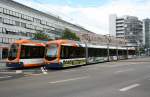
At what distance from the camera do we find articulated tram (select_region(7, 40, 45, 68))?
29.9 meters

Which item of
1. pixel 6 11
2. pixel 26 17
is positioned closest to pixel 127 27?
pixel 26 17

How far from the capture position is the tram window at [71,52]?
100 feet

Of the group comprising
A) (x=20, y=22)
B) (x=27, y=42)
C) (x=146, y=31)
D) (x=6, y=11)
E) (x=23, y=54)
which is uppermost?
(x=146, y=31)

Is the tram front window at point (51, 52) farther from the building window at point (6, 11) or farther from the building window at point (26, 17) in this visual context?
the building window at point (26, 17)

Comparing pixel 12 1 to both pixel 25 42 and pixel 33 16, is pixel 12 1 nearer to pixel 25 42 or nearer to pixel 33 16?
pixel 33 16

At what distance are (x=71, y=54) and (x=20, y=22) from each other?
62.2 metres

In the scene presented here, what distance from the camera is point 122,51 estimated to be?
186 feet

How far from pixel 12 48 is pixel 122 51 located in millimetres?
30530

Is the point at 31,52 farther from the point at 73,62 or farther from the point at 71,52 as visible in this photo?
the point at 73,62

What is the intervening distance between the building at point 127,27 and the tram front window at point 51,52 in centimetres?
14628

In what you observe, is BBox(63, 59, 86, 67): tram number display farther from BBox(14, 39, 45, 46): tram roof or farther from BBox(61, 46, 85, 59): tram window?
BBox(14, 39, 45, 46): tram roof

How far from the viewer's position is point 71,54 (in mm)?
32219

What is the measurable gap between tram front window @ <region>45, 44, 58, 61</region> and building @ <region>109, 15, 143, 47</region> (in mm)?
146275

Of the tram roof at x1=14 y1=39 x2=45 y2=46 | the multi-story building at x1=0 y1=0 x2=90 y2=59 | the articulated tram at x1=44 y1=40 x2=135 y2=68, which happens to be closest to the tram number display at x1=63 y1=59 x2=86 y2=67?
the articulated tram at x1=44 y1=40 x2=135 y2=68
